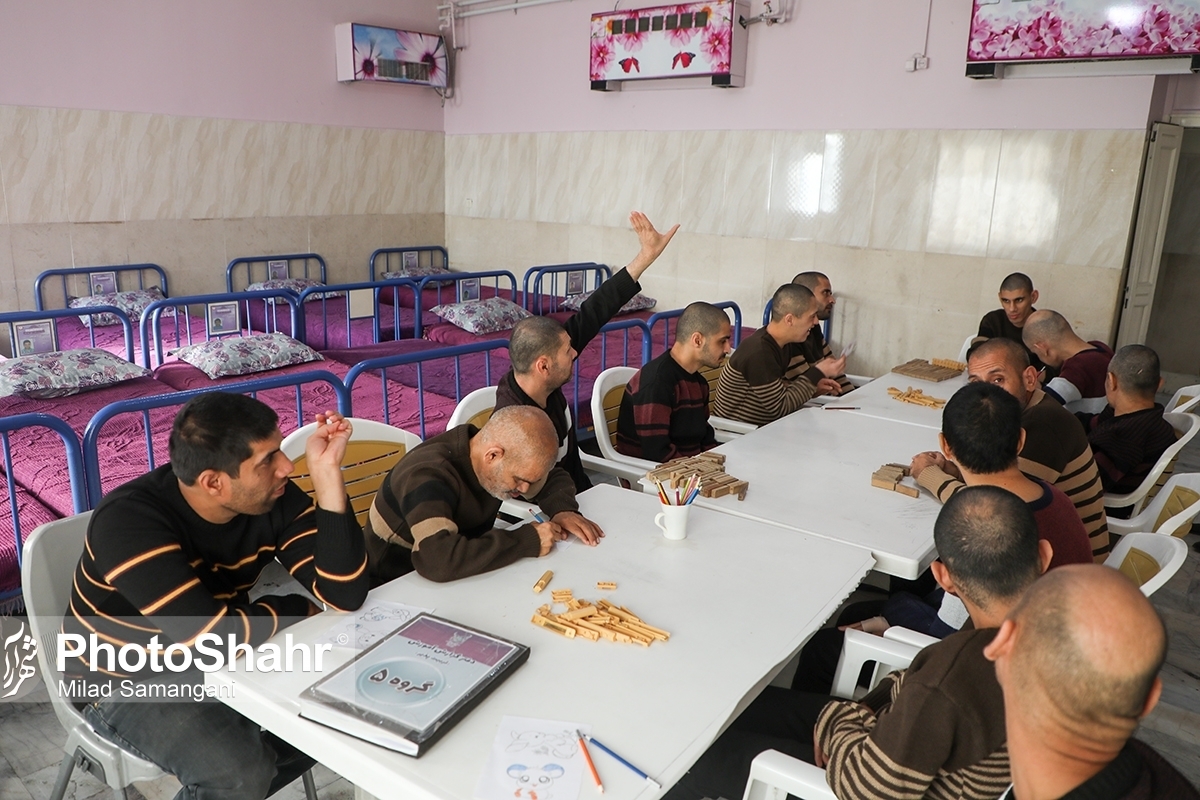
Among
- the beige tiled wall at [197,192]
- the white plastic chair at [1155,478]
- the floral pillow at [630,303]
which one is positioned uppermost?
the beige tiled wall at [197,192]

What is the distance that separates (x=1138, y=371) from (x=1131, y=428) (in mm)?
228

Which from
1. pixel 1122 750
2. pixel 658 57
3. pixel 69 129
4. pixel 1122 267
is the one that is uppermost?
pixel 658 57

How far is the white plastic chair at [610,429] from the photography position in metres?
3.26

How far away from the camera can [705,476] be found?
276 centimetres

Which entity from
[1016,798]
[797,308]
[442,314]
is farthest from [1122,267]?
[1016,798]

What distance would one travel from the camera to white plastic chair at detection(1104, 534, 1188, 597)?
2.16m

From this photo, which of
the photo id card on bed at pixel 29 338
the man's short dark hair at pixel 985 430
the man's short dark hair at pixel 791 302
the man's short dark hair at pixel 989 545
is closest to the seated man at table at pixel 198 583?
the man's short dark hair at pixel 989 545

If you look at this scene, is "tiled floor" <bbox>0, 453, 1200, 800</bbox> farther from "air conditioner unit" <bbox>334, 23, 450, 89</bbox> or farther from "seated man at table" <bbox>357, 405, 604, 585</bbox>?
"air conditioner unit" <bbox>334, 23, 450, 89</bbox>

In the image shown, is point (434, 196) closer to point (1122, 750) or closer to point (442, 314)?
point (442, 314)

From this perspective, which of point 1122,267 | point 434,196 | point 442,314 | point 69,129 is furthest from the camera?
point 434,196

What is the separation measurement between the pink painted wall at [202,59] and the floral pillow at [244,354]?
7.83 ft

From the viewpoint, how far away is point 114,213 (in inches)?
249

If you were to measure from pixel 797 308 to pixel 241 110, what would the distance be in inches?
199

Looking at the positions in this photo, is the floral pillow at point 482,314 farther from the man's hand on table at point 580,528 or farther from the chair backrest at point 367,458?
the man's hand on table at point 580,528
